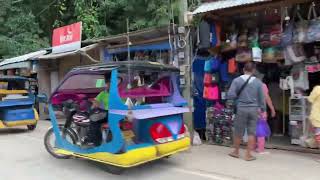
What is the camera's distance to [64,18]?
20.7 metres

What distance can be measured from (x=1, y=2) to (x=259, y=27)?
16.9 metres

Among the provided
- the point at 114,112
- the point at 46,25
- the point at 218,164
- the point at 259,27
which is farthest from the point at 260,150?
the point at 46,25

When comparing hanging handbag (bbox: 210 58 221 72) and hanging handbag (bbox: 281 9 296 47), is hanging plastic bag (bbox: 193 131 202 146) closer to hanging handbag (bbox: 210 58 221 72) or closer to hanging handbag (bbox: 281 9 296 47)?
hanging handbag (bbox: 210 58 221 72)

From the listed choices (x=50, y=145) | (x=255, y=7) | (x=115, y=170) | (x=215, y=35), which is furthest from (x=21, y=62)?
(x=115, y=170)

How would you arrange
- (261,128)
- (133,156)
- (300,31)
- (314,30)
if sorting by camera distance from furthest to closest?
(261,128), (300,31), (314,30), (133,156)

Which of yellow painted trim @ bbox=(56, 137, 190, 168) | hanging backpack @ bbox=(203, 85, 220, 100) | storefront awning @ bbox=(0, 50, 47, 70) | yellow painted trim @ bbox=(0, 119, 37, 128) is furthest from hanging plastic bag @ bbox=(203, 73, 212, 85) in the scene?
storefront awning @ bbox=(0, 50, 47, 70)

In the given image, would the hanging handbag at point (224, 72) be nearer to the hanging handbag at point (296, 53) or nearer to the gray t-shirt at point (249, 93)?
the hanging handbag at point (296, 53)

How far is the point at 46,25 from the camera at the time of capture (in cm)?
2269

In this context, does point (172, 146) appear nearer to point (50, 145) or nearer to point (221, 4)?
point (50, 145)

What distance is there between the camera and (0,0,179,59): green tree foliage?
1639 centimetres

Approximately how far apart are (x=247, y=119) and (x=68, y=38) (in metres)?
8.70

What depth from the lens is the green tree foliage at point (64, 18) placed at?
16391 millimetres

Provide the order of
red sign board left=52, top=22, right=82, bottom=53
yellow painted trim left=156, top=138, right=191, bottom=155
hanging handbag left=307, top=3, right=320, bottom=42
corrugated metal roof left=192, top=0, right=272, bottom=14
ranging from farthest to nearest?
red sign board left=52, top=22, right=82, bottom=53
corrugated metal roof left=192, top=0, right=272, bottom=14
hanging handbag left=307, top=3, right=320, bottom=42
yellow painted trim left=156, top=138, right=191, bottom=155

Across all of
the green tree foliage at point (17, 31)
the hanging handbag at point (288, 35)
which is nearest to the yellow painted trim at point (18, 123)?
the hanging handbag at point (288, 35)
